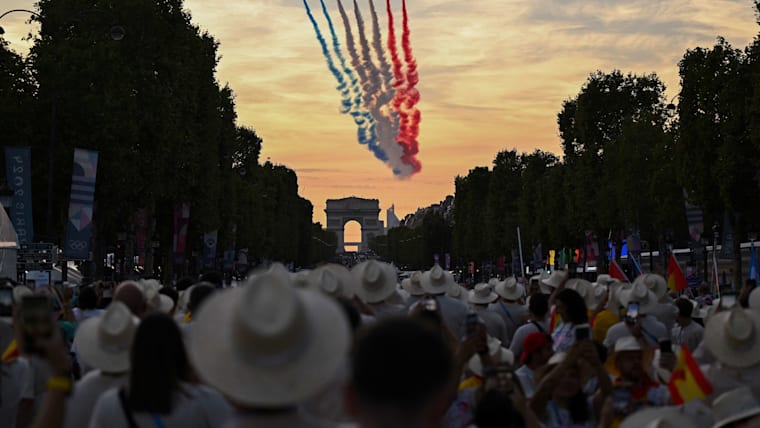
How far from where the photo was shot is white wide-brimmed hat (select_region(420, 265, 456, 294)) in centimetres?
1405

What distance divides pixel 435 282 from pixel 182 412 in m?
8.36

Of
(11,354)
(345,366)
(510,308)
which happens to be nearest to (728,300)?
(510,308)

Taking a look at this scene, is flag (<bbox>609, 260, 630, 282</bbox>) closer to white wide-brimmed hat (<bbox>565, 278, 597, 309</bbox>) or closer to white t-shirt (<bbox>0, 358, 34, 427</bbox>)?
white wide-brimmed hat (<bbox>565, 278, 597, 309</bbox>)

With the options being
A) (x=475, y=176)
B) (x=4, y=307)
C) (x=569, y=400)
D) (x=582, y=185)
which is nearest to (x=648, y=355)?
(x=569, y=400)

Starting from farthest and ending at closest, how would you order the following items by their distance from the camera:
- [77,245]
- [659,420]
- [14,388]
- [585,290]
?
[77,245] → [585,290] → [14,388] → [659,420]

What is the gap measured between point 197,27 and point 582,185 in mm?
23392

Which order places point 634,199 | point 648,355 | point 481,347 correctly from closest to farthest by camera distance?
point 481,347
point 648,355
point 634,199

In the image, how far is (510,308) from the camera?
1644 cm

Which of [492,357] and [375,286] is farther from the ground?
[375,286]

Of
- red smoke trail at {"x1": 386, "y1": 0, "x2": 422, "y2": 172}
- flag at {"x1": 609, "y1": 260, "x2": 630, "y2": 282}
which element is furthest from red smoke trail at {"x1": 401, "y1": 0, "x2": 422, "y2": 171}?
flag at {"x1": 609, "y1": 260, "x2": 630, "y2": 282}

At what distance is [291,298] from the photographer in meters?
4.23

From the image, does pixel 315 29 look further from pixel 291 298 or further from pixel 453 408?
pixel 291 298

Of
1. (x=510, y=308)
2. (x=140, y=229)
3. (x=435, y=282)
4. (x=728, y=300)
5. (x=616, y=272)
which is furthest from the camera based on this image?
(x=140, y=229)

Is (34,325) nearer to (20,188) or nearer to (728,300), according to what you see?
(728,300)
